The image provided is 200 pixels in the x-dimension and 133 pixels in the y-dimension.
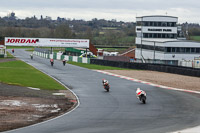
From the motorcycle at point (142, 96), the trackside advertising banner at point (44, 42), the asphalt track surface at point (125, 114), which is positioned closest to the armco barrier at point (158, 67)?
the asphalt track surface at point (125, 114)

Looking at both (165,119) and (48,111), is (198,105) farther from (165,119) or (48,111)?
(48,111)

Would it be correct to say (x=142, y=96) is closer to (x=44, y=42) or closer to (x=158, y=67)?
(x=158, y=67)

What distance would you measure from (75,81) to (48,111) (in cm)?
1736

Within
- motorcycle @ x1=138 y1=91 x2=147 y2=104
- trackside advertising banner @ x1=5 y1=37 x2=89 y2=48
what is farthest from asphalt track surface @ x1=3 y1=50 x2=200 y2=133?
trackside advertising banner @ x1=5 y1=37 x2=89 y2=48

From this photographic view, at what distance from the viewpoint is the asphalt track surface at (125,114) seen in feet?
55.3

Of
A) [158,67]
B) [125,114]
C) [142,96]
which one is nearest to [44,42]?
[158,67]

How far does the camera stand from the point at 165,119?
19.4 m

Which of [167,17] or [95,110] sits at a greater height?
[167,17]

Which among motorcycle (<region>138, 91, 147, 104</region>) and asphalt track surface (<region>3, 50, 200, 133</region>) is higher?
motorcycle (<region>138, 91, 147, 104</region>)

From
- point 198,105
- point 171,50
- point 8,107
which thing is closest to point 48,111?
point 8,107

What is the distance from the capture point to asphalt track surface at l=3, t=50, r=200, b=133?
16.8 metres

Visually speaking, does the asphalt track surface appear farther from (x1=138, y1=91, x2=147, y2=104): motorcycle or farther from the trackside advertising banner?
the trackside advertising banner

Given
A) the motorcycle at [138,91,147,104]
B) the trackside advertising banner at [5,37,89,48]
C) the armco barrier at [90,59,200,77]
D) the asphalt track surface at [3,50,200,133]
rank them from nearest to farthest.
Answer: the asphalt track surface at [3,50,200,133] → the motorcycle at [138,91,147,104] → the armco barrier at [90,59,200,77] → the trackside advertising banner at [5,37,89,48]

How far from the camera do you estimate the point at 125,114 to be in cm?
2092
